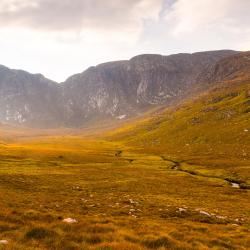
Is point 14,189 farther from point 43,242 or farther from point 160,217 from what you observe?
point 43,242

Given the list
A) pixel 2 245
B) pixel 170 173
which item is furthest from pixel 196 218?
pixel 170 173

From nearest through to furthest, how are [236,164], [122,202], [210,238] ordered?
[210,238], [122,202], [236,164]

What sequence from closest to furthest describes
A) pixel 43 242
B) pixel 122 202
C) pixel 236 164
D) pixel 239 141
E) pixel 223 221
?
pixel 43 242 → pixel 223 221 → pixel 122 202 → pixel 236 164 → pixel 239 141

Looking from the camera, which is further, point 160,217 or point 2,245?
point 160,217

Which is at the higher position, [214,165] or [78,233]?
[78,233]

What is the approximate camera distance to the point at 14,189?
46.8 meters

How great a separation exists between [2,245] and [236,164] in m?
89.2

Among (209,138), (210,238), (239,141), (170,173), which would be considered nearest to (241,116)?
(209,138)

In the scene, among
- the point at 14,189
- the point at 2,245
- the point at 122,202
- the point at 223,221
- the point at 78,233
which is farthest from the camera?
the point at 14,189

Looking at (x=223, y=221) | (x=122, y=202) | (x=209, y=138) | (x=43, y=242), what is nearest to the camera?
(x=43, y=242)

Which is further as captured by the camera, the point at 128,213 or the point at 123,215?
the point at 128,213

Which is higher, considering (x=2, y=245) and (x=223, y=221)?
(x=2, y=245)

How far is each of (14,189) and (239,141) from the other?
4860 inches

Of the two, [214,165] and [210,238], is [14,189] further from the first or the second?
[214,165]
